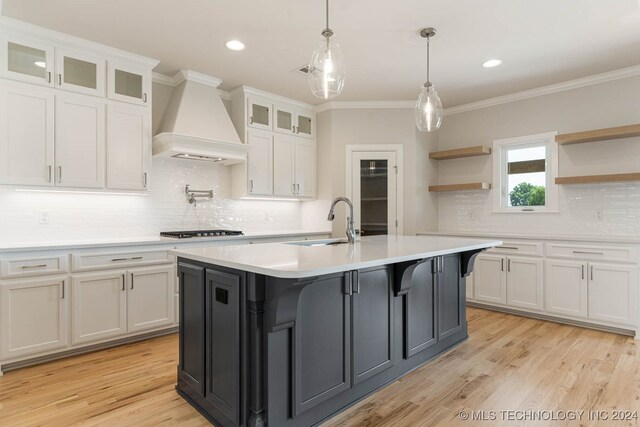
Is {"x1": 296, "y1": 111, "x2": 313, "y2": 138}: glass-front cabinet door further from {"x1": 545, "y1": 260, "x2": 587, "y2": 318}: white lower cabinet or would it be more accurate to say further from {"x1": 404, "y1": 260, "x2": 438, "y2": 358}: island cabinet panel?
{"x1": 545, "y1": 260, "x2": 587, "y2": 318}: white lower cabinet

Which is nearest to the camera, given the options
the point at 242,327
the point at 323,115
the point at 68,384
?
the point at 242,327

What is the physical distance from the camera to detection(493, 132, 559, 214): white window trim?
4434 millimetres

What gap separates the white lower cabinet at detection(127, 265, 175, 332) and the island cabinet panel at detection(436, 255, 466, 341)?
2451 millimetres

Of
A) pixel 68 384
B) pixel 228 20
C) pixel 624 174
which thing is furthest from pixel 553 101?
pixel 68 384

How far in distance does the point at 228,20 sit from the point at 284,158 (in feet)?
7.03

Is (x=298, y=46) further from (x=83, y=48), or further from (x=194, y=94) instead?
(x=83, y=48)

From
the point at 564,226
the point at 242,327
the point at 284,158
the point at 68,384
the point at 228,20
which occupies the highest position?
the point at 228,20

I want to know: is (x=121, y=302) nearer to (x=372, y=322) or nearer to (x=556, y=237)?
(x=372, y=322)

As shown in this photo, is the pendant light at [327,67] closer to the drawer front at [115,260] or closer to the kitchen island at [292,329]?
the kitchen island at [292,329]

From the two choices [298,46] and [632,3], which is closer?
[632,3]

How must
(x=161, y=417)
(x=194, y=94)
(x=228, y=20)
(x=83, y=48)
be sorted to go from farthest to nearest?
(x=194, y=94) < (x=83, y=48) < (x=228, y=20) < (x=161, y=417)

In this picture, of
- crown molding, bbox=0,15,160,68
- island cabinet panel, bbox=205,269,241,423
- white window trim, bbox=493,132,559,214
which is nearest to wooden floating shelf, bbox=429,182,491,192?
white window trim, bbox=493,132,559,214

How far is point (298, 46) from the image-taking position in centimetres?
343

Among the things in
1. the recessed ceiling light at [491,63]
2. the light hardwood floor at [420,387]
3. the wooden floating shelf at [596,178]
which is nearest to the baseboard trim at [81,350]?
the light hardwood floor at [420,387]
